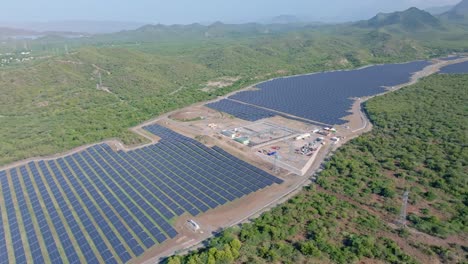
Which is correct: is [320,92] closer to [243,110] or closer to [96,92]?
[243,110]

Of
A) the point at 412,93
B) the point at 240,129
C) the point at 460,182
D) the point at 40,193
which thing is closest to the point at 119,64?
the point at 240,129

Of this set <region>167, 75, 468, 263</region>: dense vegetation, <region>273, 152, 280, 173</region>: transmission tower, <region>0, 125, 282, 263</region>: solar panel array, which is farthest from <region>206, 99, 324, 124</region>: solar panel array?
<region>167, 75, 468, 263</region>: dense vegetation

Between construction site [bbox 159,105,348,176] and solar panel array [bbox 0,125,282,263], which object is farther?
construction site [bbox 159,105,348,176]

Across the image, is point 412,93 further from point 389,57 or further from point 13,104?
point 13,104

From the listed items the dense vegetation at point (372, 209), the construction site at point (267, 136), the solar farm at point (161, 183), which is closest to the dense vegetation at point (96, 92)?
the solar farm at point (161, 183)

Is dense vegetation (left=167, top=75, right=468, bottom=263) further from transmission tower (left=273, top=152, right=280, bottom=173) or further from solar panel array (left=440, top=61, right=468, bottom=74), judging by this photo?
solar panel array (left=440, top=61, right=468, bottom=74)

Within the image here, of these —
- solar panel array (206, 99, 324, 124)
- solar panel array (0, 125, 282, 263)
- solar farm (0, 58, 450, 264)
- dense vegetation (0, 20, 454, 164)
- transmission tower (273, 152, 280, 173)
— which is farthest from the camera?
solar panel array (206, 99, 324, 124)

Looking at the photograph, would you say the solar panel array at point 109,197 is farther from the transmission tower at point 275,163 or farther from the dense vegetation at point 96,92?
the dense vegetation at point 96,92
